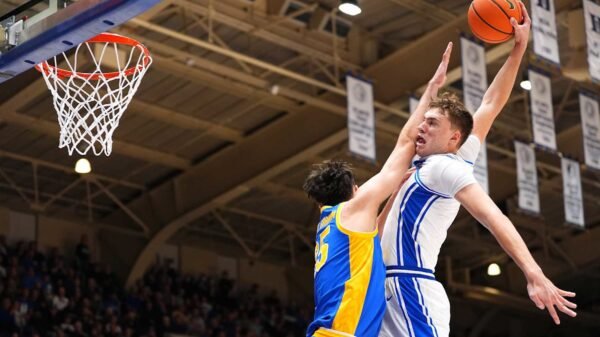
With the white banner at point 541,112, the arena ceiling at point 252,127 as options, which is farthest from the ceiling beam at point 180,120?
the white banner at point 541,112

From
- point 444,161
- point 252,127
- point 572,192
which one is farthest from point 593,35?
point 444,161

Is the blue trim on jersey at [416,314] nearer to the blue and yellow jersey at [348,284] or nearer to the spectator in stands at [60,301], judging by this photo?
the blue and yellow jersey at [348,284]

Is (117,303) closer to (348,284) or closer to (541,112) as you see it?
(541,112)

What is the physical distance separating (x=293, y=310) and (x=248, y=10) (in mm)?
11792

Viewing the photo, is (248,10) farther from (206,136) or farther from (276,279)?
(276,279)

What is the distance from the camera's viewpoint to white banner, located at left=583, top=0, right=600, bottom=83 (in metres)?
17.3

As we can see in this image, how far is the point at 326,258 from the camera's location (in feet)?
19.8

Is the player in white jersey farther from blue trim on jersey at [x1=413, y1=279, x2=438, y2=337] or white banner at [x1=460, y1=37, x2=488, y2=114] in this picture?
white banner at [x1=460, y1=37, x2=488, y2=114]

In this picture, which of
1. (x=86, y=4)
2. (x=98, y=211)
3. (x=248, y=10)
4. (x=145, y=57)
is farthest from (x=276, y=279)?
(x=86, y=4)

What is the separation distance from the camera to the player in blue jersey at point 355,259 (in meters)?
5.80

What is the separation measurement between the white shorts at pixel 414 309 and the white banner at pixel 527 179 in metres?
14.6

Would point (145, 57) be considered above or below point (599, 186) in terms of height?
below

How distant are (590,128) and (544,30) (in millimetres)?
3886

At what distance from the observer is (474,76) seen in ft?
59.4
